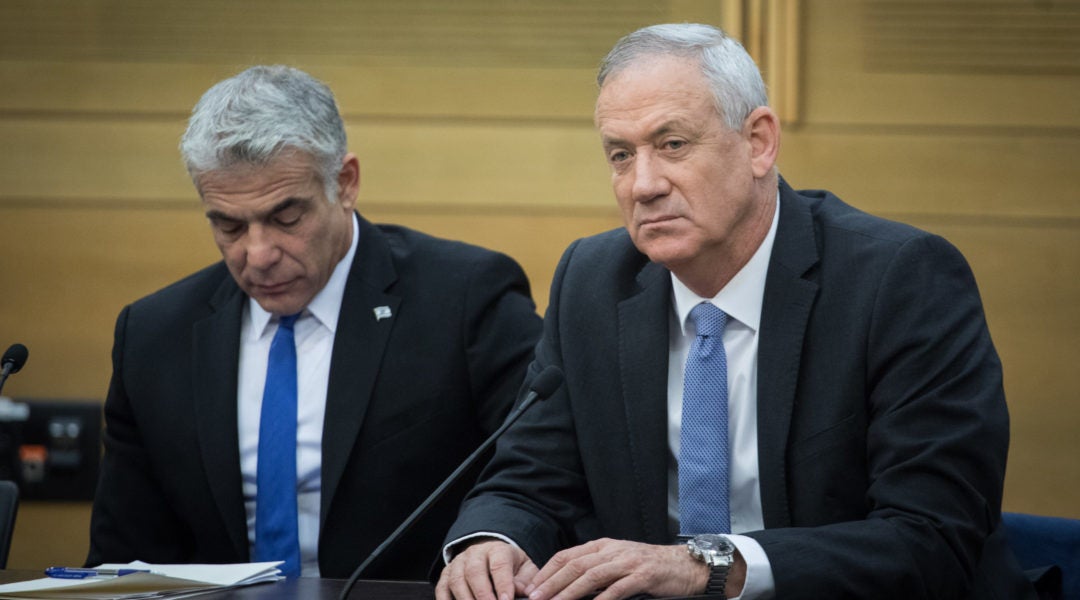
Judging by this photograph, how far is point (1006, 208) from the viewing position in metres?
3.74

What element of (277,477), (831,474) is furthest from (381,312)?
(831,474)

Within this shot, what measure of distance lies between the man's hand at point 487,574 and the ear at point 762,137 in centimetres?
77

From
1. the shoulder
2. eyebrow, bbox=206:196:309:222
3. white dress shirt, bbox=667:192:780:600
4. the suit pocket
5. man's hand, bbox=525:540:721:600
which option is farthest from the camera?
the shoulder

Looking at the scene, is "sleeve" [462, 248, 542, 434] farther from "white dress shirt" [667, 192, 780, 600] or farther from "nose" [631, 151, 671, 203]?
"nose" [631, 151, 671, 203]

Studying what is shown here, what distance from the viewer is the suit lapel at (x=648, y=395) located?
2297 mm

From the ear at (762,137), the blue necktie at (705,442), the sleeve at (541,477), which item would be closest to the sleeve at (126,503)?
the sleeve at (541,477)

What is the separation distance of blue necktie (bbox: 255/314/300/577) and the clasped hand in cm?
77

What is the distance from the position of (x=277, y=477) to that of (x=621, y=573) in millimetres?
1061

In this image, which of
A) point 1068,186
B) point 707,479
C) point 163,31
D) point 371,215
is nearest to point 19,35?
point 163,31

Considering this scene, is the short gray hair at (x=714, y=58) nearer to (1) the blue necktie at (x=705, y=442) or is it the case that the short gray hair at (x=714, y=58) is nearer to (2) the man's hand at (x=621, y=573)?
(1) the blue necktie at (x=705, y=442)

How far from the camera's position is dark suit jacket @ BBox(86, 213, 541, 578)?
9.01 ft

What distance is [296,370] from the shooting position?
2.81 m

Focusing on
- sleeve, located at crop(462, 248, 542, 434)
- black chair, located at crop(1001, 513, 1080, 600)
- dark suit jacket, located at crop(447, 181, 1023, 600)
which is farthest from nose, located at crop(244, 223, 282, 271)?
black chair, located at crop(1001, 513, 1080, 600)

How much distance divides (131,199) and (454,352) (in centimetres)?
165
